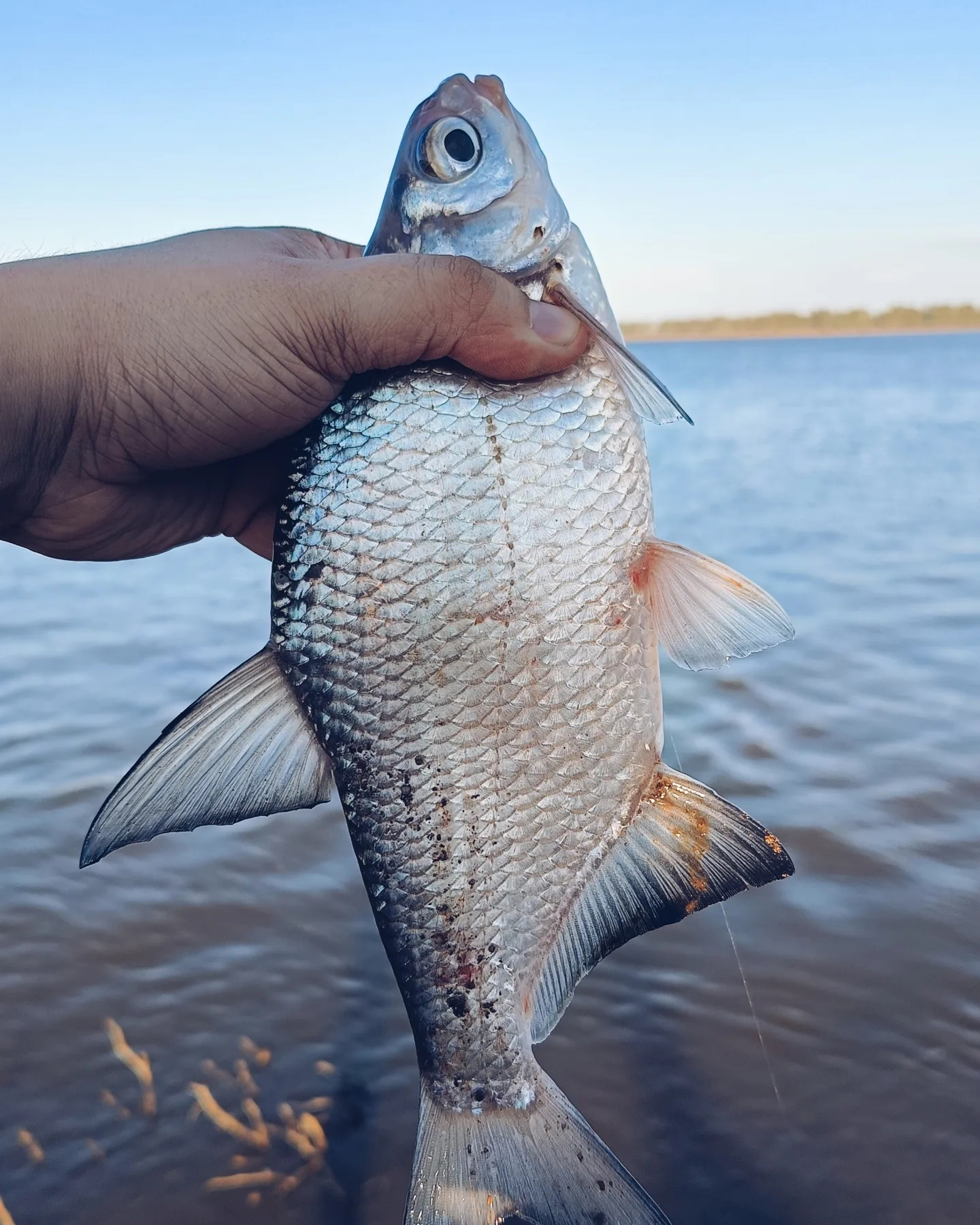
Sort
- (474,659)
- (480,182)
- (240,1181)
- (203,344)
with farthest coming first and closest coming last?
(240,1181) < (203,344) < (480,182) < (474,659)

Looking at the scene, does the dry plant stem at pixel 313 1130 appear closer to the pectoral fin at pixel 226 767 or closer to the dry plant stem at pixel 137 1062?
the dry plant stem at pixel 137 1062

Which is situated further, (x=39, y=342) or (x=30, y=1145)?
(x=30, y=1145)

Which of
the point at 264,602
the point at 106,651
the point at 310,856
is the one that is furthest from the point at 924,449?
the point at 310,856

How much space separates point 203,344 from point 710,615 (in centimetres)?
135

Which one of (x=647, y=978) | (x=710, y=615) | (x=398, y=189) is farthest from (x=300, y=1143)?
(x=398, y=189)

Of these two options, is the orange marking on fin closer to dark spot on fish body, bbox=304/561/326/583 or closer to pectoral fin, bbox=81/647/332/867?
dark spot on fish body, bbox=304/561/326/583

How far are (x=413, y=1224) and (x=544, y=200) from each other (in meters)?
2.18

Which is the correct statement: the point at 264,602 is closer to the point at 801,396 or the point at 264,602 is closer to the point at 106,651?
the point at 106,651

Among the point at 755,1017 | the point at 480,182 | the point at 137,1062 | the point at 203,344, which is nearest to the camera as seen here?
the point at 480,182

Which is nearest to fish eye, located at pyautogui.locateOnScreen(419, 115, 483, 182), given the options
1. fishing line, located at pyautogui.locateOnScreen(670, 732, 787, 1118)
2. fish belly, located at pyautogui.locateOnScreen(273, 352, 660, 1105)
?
fish belly, located at pyautogui.locateOnScreen(273, 352, 660, 1105)

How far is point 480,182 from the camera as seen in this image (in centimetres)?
214

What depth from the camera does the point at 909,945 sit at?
4.47 meters

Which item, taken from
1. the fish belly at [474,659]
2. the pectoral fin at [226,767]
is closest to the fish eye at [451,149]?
the fish belly at [474,659]

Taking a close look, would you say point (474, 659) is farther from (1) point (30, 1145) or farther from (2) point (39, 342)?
(1) point (30, 1145)
